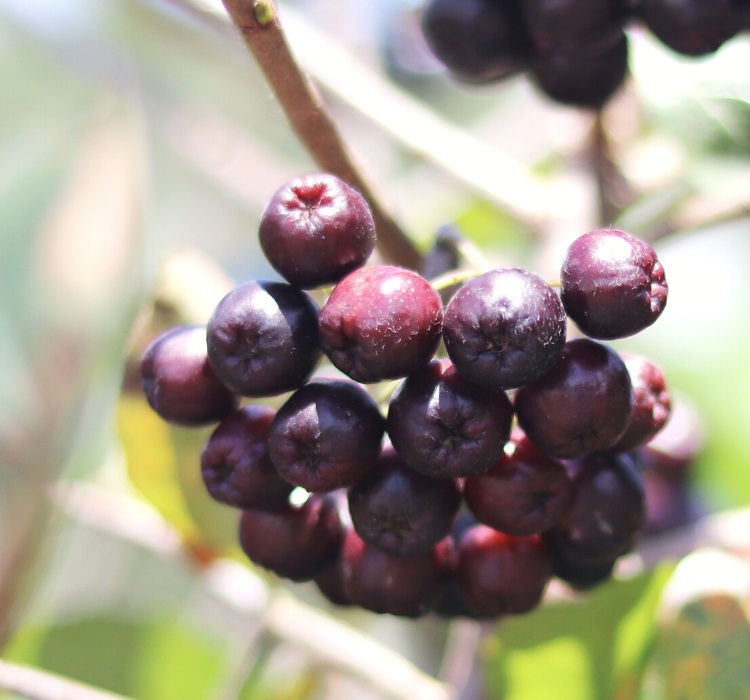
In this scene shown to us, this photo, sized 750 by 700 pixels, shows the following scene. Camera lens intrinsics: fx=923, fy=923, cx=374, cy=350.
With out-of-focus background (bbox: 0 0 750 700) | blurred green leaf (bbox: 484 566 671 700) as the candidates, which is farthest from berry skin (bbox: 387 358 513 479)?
blurred green leaf (bbox: 484 566 671 700)

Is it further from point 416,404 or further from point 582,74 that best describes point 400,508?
point 582,74

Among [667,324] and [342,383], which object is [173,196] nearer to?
[667,324]

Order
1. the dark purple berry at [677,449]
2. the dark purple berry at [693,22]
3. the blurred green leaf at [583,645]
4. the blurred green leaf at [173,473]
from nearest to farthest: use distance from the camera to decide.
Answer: the dark purple berry at [693,22]
the blurred green leaf at [583,645]
the blurred green leaf at [173,473]
the dark purple berry at [677,449]

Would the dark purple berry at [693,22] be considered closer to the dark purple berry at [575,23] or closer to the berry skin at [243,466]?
the dark purple berry at [575,23]

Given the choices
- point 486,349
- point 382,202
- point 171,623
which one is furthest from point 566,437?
point 171,623

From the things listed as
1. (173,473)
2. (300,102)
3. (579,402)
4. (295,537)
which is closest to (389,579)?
(295,537)

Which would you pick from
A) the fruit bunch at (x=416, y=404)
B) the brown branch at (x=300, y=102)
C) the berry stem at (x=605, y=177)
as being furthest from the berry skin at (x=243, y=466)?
the berry stem at (x=605, y=177)

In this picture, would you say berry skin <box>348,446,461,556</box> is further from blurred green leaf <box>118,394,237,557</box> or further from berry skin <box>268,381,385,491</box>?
blurred green leaf <box>118,394,237,557</box>
